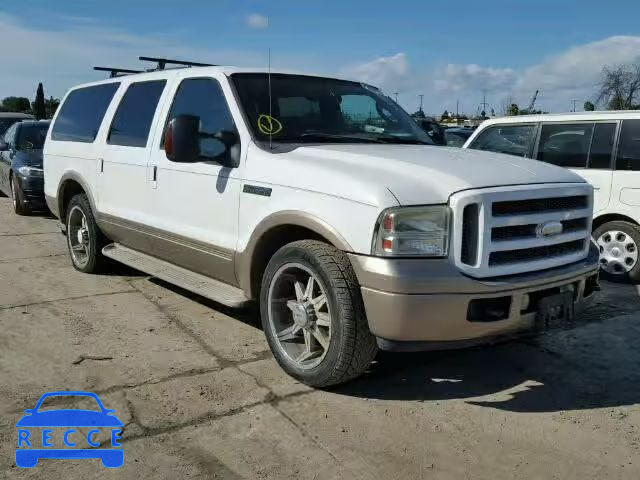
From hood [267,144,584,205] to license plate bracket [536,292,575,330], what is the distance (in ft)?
2.20

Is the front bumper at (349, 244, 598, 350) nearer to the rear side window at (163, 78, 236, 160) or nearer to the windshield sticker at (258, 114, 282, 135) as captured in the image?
the windshield sticker at (258, 114, 282, 135)

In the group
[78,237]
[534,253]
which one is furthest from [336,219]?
[78,237]

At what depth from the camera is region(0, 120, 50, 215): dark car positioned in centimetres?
1026

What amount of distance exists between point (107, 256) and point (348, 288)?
338cm

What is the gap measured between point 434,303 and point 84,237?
449 centimetres

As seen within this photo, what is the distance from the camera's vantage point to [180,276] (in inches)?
193

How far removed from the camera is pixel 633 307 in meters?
5.75

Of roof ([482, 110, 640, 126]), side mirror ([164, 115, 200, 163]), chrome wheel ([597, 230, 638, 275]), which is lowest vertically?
chrome wheel ([597, 230, 638, 275])

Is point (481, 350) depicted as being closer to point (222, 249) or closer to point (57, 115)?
point (222, 249)

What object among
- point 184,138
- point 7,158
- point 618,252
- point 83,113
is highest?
point 83,113

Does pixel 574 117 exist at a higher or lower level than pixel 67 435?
higher

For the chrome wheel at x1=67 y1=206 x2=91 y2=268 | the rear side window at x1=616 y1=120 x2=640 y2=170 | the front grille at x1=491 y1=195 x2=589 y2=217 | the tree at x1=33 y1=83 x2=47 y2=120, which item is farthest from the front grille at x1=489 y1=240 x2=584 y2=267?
the tree at x1=33 y1=83 x2=47 y2=120

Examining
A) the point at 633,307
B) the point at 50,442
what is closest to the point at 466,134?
the point at 633,307

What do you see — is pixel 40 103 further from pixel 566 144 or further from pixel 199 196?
pixel 199 196
